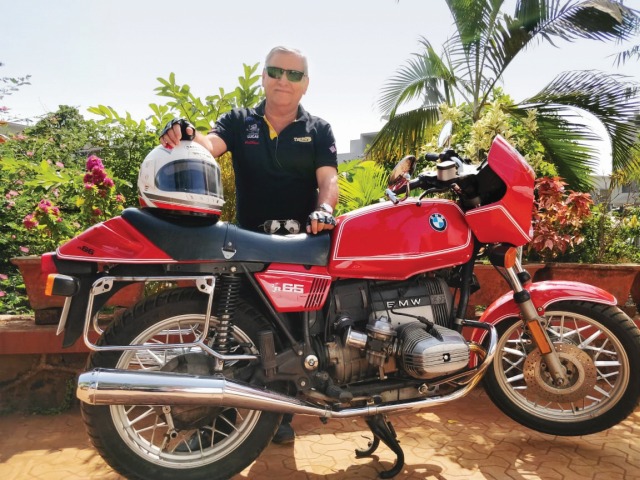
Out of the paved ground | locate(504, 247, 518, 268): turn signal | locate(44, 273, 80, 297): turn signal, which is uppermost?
locate(44, 273, 80, 297): turn signal

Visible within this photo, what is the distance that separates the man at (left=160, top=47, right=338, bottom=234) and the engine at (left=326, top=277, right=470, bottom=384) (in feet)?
2.34

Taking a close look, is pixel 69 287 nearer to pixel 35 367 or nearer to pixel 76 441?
pixel 76 441

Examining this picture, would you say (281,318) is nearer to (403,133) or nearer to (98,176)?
(98,176)

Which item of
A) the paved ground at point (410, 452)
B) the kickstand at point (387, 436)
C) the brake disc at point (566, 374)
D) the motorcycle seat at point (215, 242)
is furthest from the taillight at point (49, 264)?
the brake disc at point (566, 374)

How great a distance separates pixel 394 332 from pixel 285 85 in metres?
1.59

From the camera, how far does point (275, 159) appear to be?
2973 millimetres

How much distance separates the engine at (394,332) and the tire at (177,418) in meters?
0.38

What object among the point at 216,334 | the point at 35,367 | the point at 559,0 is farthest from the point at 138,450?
the point at 559,0

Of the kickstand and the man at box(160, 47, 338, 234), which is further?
the man at box(160, 47, 338, 234)

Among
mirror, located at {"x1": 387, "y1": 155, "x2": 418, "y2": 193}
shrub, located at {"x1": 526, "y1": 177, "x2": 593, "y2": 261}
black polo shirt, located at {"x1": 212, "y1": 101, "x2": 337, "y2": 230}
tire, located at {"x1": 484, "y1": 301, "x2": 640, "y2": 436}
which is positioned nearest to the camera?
mirror, located at {"x1": 387, "y1": 155, "x2": 418, "y2": 193}

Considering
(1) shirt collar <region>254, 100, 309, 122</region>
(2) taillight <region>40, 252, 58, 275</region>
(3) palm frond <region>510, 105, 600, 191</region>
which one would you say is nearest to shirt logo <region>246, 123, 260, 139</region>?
(1) shirt collar <region>254, 100, 309, 122</region>

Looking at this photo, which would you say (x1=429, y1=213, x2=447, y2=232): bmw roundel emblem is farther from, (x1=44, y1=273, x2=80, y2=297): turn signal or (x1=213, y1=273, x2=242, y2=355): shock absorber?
(x1=44, y1=273, x2=80, y2=297): turn signal

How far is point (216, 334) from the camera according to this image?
219 cm

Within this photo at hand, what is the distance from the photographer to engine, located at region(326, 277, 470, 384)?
2.22 metres
